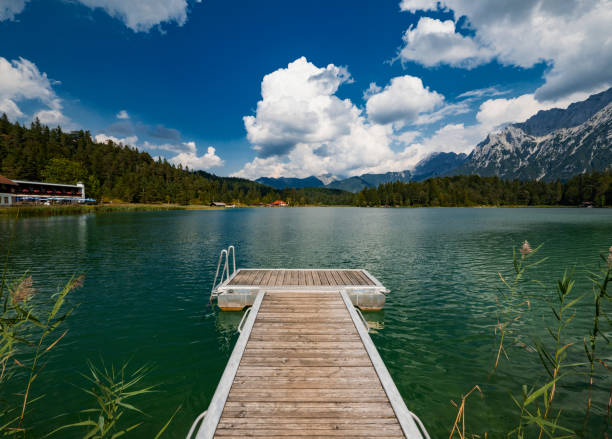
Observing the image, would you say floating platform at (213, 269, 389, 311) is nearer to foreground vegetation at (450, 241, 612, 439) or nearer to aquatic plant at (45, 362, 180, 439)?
aquatic plant at (45, 362, 180, 439)

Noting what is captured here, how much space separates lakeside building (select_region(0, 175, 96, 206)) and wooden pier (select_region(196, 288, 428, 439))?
114179 mm

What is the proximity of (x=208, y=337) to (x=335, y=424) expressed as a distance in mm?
7855

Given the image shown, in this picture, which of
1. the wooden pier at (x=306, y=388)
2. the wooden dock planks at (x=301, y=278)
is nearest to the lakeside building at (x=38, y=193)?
the wooden dock planks at (x=301, y=278)

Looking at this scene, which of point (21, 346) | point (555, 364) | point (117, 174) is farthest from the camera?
point (117, 174)

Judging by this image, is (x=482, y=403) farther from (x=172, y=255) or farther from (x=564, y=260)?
(x=172, y=255)

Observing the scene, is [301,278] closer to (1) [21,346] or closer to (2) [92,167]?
(1) [21,346]

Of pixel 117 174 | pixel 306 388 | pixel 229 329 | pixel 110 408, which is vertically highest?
pixel 117 174

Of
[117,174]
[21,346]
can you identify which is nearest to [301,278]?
[21,346]

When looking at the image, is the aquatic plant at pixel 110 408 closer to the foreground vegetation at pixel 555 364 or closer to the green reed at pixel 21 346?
the green reed at pixel 21 346

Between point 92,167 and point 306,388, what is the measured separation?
636 ft

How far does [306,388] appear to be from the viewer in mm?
6047

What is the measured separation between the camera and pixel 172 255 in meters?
27.0

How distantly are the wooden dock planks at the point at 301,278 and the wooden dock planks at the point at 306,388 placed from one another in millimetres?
4356

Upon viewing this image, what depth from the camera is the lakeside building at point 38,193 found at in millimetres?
85625
